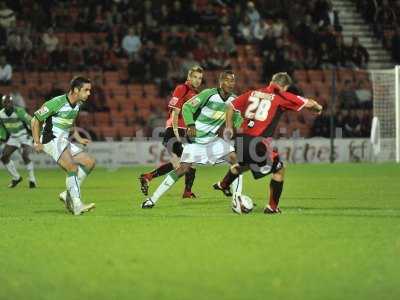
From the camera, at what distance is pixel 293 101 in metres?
12.5

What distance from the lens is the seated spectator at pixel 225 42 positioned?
30203mm

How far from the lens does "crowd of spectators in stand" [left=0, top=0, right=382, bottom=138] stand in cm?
2864

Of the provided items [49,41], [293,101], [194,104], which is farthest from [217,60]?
[293,101]

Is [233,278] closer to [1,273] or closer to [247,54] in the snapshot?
[1,273]

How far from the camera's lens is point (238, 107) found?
12844 millimetres

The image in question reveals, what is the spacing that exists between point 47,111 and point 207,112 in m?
2.59

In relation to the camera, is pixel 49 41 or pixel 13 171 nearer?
pixel 13 171

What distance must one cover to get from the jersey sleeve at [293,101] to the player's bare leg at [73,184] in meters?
2.86

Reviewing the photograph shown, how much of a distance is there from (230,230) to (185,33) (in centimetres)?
1998

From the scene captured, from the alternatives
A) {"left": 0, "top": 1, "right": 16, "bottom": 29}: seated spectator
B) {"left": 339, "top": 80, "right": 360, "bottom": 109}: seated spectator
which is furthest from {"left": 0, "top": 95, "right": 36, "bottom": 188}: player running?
{"left": 339, "top": 80, "right": 360, "bottom": 109}: seated spectator

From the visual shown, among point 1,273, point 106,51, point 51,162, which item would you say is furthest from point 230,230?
point 106,51

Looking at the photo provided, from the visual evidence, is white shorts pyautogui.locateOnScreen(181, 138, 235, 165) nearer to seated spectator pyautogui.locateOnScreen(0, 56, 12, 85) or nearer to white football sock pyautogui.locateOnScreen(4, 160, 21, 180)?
white football sock pyautogui.locateOnScreen(4, 160, 21, 180)

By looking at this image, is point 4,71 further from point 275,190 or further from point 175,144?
point 275,190

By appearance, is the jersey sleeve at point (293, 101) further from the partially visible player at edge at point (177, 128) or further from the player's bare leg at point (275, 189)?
the partially visible player at edge at point (177, 128)
